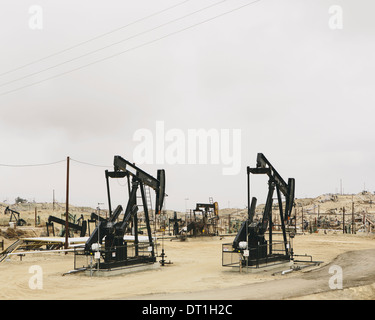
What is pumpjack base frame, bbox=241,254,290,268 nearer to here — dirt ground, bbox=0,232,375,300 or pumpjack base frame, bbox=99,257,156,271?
dirt ground, bbox=0,232,375,300

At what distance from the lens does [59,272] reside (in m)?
18.9

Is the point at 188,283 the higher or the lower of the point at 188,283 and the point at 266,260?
the lower

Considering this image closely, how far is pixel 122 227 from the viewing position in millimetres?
18500

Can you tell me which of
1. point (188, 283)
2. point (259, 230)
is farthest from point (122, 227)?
point (259, 230)

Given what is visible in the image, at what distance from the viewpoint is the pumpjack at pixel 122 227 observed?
17891mm

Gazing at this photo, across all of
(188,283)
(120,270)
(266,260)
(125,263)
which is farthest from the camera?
(266,260)

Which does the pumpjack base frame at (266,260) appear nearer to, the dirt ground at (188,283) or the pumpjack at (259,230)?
the pumpjack at (259,230)

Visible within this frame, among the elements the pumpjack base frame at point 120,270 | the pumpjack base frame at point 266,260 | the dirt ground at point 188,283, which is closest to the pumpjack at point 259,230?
the pumpjack base frame at point 266,260

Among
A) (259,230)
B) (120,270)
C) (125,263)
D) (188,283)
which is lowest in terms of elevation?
(188,283)

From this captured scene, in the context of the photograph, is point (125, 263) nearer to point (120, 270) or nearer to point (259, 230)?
point (120, 270)

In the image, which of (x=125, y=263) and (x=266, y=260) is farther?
(x=266, y=260)

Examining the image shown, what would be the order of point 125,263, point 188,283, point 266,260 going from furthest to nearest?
point 266,260, point 125,263, point 188,283

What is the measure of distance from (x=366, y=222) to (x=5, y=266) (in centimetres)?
4580
